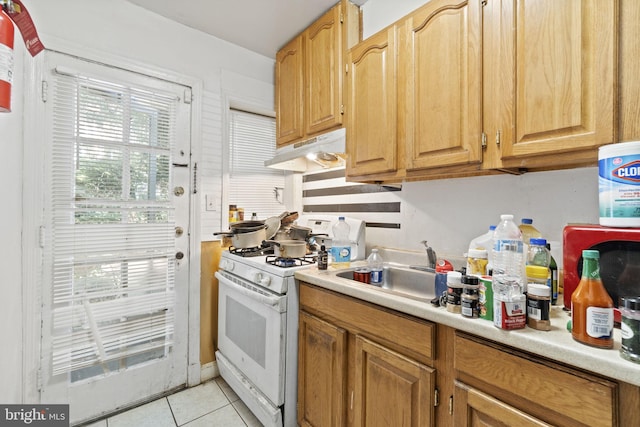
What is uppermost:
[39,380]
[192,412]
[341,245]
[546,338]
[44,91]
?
[44,91]

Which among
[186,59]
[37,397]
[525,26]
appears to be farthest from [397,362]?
[186,59]

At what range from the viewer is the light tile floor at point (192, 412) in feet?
5.57

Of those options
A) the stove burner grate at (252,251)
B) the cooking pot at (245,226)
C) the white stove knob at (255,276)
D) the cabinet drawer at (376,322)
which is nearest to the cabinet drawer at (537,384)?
the cabinet drawer at (376,322)

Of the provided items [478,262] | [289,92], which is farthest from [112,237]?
[478,262]

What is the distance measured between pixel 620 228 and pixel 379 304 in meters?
0.74

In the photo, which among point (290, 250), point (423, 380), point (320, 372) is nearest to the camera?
point (423, 380)

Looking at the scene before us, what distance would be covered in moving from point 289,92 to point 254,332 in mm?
1715

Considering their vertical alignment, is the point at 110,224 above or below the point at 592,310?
above

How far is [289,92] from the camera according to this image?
7.23ft

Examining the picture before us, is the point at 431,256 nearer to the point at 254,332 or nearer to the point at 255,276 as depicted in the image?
the point at 255,276

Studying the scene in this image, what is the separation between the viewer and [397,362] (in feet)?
3.44

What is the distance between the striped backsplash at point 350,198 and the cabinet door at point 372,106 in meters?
0.34

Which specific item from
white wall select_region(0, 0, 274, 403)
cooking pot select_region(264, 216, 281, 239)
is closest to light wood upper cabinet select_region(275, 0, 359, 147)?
white wall select_region(0, 0, 274, 403)

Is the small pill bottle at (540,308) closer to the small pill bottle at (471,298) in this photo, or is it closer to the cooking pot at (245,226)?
the small pill bottle at (471,298)
